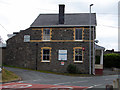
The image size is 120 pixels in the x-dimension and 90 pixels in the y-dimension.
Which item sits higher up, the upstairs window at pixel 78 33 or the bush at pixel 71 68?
the upstairs window at pixel 78 33

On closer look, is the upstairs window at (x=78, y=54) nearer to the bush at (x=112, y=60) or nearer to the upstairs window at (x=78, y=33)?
the upstairs window at (x=78, y=33)

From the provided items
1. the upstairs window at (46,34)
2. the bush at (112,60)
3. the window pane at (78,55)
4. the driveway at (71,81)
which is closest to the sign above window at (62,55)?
the window pane at (78,55)

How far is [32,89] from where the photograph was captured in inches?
640

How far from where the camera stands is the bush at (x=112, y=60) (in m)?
42.2

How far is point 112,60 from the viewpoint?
4269 cm

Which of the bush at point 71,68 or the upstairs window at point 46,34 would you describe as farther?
the upstairs window at point 46,34

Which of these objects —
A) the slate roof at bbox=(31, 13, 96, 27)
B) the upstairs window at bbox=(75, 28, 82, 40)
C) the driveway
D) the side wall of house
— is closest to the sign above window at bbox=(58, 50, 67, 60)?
the side wall of house

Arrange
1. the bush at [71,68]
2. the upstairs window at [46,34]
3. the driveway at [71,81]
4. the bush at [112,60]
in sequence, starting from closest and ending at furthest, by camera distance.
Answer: the driveway at [71,81] < the bush at [71,68] < the upstairs window at [46,34] < the bush at [112,60]

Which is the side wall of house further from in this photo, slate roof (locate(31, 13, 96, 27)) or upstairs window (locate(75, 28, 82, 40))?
slate roof (locate(31, 13, 96, 27))

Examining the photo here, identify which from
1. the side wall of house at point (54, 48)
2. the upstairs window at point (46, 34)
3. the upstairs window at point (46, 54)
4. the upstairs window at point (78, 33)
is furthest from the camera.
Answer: the upstairs window at point (46, 34)

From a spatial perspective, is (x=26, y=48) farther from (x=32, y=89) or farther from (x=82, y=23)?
(x=32, y=89)

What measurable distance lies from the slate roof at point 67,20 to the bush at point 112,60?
12.0 m

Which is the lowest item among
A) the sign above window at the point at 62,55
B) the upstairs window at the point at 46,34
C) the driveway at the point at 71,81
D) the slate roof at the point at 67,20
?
the driveway at the point at 71,81

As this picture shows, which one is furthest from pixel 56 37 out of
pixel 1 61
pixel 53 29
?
pixel 1 61
